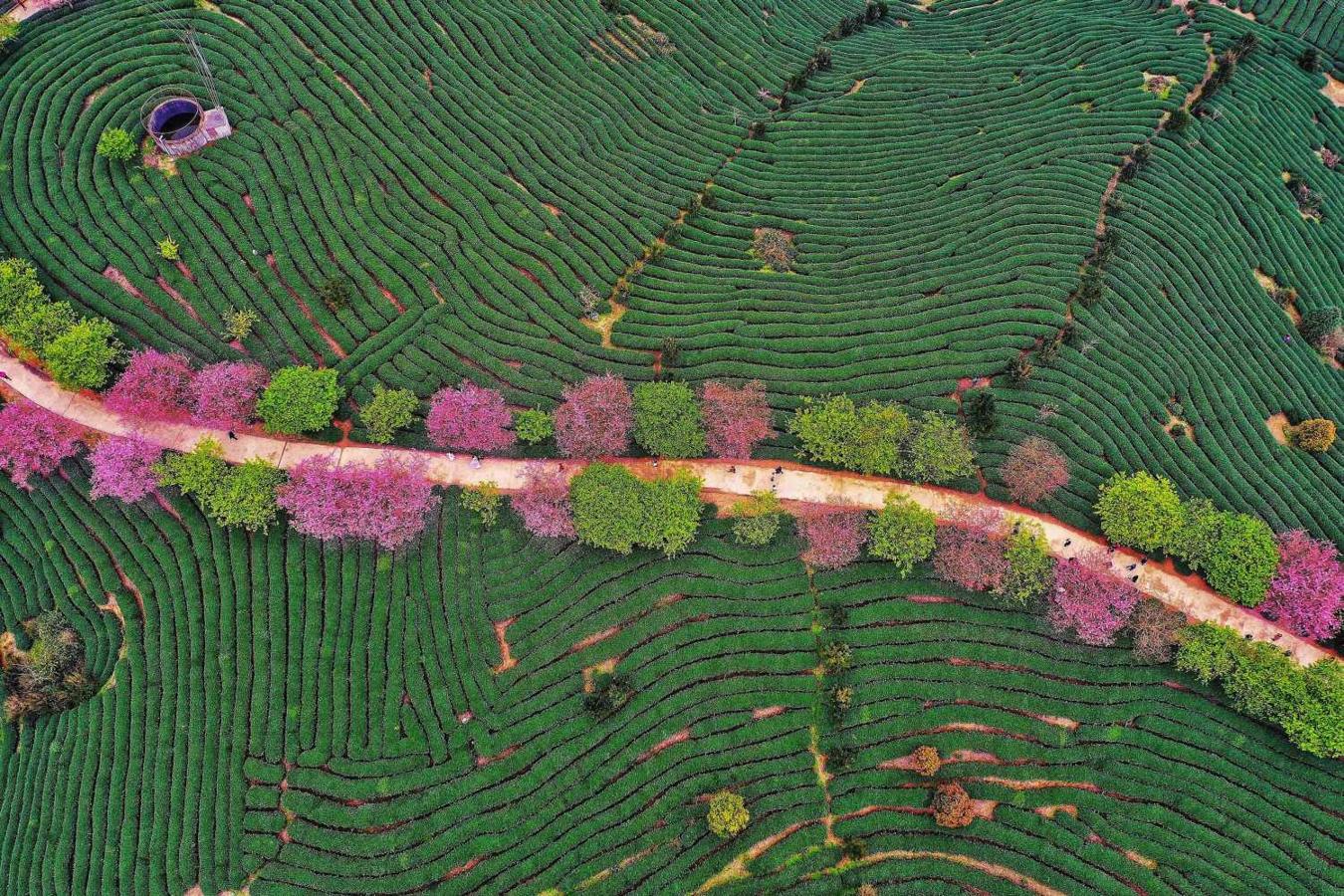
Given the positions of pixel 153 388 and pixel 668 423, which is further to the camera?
pixel 668 423

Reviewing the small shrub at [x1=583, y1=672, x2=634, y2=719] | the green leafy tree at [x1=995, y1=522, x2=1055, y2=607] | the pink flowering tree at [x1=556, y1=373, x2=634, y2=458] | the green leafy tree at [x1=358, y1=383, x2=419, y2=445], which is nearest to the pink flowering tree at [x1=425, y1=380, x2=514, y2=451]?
the green leafy tree at [x1=358, y1=383, x2=419, y2=445]

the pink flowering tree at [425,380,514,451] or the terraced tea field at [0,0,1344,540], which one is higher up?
the terraced tea field at [0,0,1344,540]

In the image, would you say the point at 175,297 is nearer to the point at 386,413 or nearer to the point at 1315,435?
the point at 386,413

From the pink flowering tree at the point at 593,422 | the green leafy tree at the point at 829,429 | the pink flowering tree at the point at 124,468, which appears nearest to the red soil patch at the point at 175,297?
the pink flowering tree at the point at 124,468

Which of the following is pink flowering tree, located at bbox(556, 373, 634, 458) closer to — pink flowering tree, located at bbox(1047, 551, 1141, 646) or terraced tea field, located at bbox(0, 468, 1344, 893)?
terraced tea field, located at bbox(0, 468, 1344, 893)

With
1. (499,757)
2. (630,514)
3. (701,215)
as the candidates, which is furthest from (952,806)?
(701,215)

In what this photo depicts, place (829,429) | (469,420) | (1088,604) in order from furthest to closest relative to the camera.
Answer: (829,429)
(469,420)
(1088,604)
